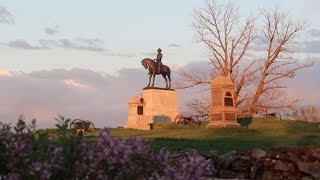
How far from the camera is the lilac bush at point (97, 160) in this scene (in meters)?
4.05

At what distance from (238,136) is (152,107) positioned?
17044 mm

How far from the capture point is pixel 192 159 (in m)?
4.05

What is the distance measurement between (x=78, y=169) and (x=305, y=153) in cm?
1195

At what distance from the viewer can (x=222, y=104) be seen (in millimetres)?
36156

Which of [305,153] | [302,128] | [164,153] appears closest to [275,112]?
[302,128]

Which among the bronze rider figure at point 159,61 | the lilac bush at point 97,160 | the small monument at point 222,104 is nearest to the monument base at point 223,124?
the small monument at point 222,104

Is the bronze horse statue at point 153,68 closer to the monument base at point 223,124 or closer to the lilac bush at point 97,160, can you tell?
the monument base at point 223,124

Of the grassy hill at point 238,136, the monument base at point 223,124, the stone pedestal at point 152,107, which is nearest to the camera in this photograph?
the grassy hill at point 238,136

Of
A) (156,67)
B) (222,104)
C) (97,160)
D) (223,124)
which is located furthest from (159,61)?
(97,160)

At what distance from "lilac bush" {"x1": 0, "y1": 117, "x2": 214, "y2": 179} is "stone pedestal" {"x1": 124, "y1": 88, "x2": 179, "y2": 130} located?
39.3 metres

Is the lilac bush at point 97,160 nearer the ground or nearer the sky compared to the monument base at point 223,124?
nearer the ground

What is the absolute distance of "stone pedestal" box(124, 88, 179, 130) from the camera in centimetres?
→ 4469

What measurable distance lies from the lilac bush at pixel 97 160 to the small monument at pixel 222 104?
3141cm

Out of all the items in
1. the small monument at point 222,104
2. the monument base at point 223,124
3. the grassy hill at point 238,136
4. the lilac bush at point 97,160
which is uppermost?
the small monument at point 222,104
